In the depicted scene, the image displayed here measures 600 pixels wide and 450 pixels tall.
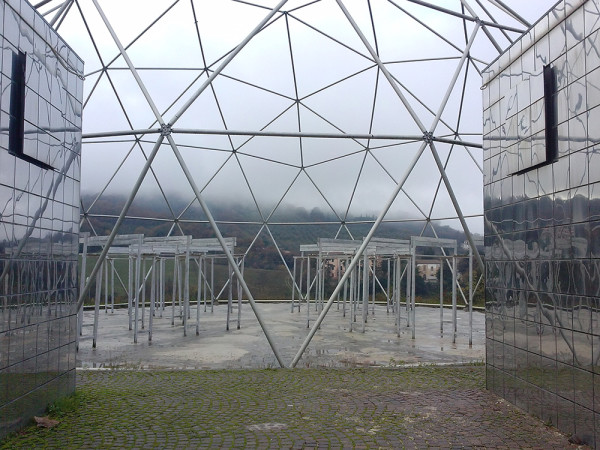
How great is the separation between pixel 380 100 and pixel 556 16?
61.4ft

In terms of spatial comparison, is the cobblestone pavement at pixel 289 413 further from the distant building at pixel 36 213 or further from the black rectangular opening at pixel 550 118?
the black rectangular opening at pixel 550 118

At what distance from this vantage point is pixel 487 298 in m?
10.9

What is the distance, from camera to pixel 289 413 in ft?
29.5

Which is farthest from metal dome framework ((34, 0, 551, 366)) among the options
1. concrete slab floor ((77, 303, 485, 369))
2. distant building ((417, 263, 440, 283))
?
concrete slab floor ((77, 303, 485, 369))

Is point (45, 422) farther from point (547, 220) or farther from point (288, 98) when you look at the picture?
point (288, 98)

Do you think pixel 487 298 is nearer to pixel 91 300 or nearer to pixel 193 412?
pixel 193 412

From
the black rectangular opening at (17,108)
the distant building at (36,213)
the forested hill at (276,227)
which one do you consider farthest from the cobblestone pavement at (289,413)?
the forested hill at (276,227)

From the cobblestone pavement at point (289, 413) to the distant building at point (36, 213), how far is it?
31.7 inches

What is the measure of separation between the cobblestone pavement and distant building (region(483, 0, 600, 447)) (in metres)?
0.70

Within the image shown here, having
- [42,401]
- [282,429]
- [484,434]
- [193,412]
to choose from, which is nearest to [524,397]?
[484,434]

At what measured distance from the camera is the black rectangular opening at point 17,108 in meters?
7.58

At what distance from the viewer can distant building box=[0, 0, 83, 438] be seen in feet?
24.3

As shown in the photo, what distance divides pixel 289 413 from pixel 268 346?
698 centimetres

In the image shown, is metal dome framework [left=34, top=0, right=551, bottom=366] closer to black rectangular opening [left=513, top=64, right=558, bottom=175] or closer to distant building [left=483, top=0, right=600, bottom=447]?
distant building [left=483, top=0, right=600, bottom=447]
